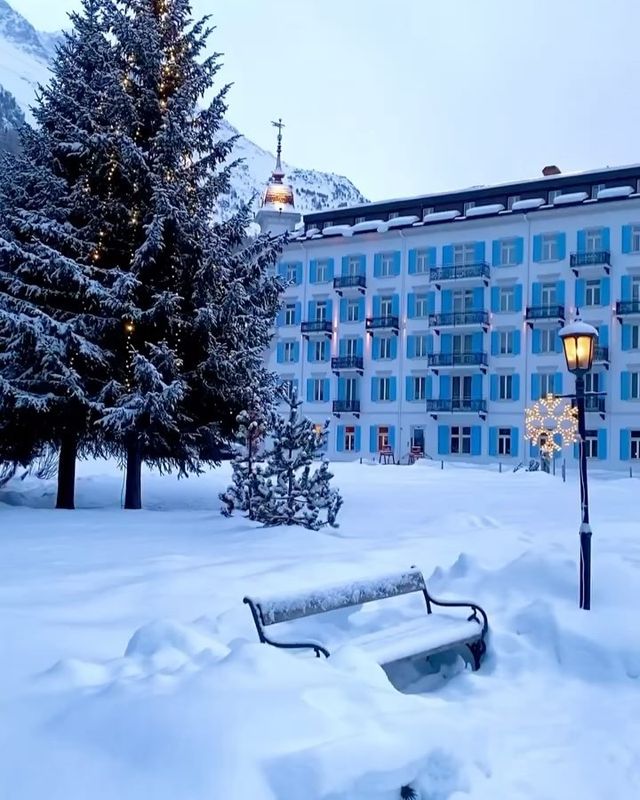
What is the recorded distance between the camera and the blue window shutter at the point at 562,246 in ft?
146

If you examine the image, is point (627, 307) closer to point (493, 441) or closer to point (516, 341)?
point (516, 341)

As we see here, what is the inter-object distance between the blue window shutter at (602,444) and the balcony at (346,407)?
14775 millimetres

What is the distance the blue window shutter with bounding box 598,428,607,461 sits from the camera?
42344mm

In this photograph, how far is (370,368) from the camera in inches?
1955

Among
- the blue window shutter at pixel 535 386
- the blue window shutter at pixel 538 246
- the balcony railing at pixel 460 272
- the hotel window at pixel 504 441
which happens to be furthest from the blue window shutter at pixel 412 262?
the hotel window at pixel 504 441

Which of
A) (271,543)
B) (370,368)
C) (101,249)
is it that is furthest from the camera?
(370,368)

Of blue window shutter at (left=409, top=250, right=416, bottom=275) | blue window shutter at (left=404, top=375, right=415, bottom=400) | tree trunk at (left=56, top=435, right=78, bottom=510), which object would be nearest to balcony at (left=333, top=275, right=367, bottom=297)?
blue window shutter at (left=409, top=250, right=416, bottom=275)

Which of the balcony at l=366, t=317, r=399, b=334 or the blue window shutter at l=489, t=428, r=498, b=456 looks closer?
the blue window shutter at l=489, t=428, r=498, b=456

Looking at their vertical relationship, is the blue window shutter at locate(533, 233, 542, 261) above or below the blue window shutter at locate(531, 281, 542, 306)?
above

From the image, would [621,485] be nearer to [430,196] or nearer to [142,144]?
[142,144]

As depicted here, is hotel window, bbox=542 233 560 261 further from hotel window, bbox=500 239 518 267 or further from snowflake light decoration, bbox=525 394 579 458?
snowflake light decoration, bbox=525 394 579 458

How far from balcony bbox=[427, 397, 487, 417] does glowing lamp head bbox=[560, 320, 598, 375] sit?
1495 inches

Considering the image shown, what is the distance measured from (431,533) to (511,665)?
6.11 m

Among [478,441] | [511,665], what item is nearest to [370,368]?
[478,441]
